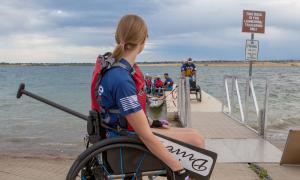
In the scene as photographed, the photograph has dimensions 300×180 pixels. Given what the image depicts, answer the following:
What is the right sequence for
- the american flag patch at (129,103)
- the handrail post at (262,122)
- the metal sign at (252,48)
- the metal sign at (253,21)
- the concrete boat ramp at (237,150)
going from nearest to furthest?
the american flag patch at (129,103) < the concrete boat ramp at (237,150) < the handrail post at (262,122) < the metal sign at (253,21) < the metal sign at (252,48)

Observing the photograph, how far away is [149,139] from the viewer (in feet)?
7.84

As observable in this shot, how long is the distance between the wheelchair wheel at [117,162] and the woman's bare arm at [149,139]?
77mm

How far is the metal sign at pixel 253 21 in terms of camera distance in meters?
8.63

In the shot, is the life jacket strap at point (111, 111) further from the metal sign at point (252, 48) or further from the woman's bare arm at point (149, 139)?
the metal sign at point (252, 48)

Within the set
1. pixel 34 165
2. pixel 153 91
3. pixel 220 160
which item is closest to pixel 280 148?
pixel 220 160

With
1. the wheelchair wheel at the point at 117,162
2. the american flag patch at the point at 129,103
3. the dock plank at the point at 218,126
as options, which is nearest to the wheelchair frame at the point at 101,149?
the wheelchair wheel at the point at 117,162

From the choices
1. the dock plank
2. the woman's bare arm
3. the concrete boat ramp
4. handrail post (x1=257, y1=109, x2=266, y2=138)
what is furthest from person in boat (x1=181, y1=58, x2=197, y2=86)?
the woman's bare arm

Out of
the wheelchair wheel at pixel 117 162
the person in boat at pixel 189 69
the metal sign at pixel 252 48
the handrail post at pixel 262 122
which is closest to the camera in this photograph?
the wheelchair wheel at pixel 117 162

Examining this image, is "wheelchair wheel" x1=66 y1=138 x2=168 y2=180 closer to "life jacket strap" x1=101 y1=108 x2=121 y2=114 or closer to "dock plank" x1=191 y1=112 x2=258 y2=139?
"life jacket strap" x1=101 y1=108 x2=121 y2=114

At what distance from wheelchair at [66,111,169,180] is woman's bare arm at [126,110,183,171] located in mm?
73

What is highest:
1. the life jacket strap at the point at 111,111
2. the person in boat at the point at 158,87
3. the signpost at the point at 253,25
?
the signpost at the point at 253,25

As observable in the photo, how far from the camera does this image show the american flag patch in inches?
92.8

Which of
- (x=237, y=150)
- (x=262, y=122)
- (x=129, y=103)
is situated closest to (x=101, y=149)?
(x=129, y=103)

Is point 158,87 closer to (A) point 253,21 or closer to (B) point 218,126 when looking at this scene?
(A) point 253,21
